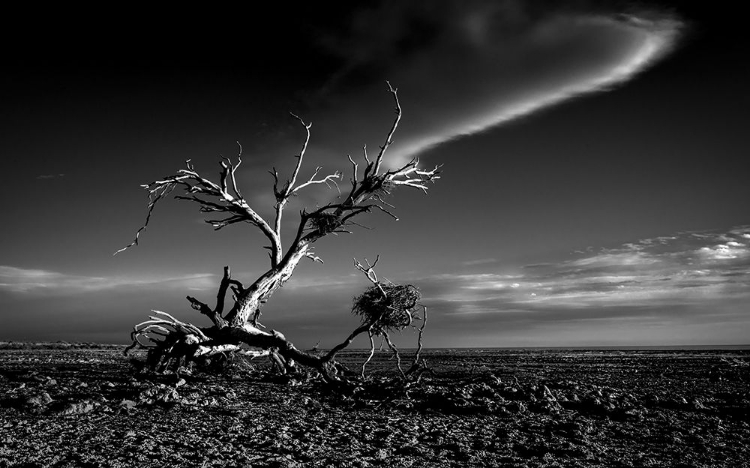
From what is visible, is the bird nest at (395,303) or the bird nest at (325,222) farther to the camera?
the bird nest at (325,222)

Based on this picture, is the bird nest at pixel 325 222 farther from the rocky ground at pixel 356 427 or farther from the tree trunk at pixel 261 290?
the rocky ground at pixel 356 427

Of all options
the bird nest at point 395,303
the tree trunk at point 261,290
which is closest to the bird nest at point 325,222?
the tree trunk at point 261,290

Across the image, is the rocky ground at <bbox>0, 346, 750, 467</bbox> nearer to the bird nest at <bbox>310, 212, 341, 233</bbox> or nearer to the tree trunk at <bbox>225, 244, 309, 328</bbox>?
the tree trunk at <bbox>225, 244, 309, 328</bbox>

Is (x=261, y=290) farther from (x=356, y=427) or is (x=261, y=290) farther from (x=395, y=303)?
(x=356, y=427)

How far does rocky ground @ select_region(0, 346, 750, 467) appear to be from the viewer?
4.20 m

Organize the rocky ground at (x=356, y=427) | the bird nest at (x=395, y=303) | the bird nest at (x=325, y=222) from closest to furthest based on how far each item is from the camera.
Answer: the rocky ground at (x=356, y=427)
the bird nest at (x=395, y=303)
the bird nest at (x=325, y=222)

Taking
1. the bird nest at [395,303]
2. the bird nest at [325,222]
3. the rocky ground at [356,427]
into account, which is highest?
the bird nest at [325,222]

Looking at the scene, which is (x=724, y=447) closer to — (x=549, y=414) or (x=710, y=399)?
(x=549, y=414)

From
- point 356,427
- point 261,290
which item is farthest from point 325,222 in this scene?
point 356,427

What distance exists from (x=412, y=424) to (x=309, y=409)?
1.66 m

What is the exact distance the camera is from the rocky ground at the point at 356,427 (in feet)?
13.8

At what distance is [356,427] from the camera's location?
17.9 ft

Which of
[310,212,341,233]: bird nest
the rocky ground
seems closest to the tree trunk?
[310,212,341,233]: bird nest

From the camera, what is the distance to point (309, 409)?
660cm
